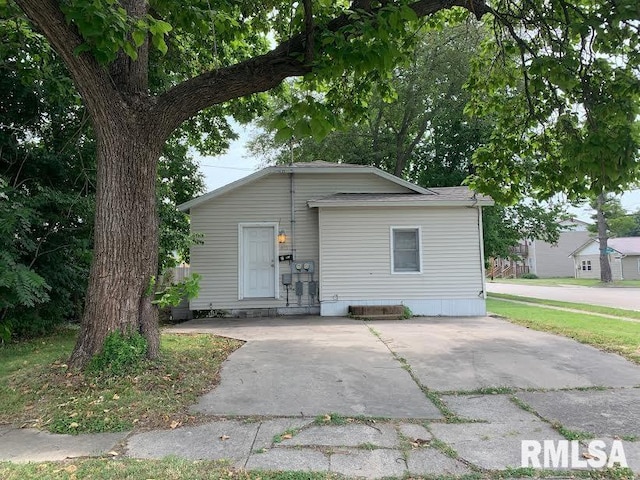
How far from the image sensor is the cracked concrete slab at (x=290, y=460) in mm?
2990

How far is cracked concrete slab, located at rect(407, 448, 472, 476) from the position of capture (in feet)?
9.63

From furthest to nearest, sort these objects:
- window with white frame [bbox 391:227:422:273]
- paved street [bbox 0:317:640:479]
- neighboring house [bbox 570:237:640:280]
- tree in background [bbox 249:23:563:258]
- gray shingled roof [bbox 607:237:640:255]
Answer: neighboring house [bbox 570:237:640:280] → gray shingled roof [bbox 607:237:640:255] → tree in background [bbox 249:23:563:258] → window with white frame [bbox 391:227:422:273] → paved street [bbox 0:317:640:479]

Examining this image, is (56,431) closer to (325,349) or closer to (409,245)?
(325,349)

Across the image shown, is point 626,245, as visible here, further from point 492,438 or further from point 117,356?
point 117,356

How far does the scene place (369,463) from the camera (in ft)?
10.0

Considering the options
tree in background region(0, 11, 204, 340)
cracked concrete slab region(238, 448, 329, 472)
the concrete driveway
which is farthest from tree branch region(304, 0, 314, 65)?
the concrete driveway

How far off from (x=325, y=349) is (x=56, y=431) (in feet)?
13.2

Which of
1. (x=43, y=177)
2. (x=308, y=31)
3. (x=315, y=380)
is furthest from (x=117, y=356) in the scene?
(x=43, y=177)

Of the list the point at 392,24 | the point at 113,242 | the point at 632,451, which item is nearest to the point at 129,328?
the point at 113,242

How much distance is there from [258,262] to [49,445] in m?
8.43

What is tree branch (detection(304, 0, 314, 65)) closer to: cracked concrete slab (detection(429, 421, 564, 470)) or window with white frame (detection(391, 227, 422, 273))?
cracked concrete slab (detection(429, 421, 564, 470))

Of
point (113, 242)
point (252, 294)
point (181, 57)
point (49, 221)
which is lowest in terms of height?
point (252, 294)

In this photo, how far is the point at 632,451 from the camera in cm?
324

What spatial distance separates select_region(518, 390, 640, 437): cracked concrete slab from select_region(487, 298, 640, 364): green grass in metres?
2.06
